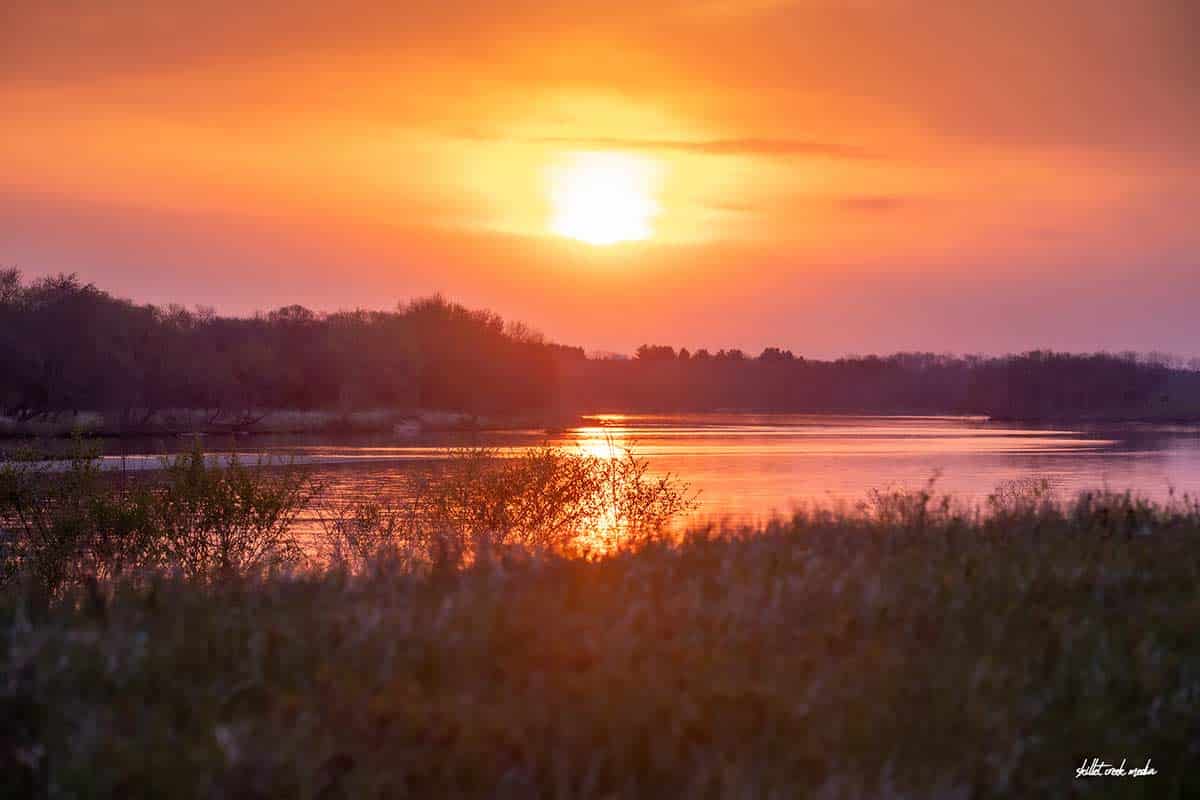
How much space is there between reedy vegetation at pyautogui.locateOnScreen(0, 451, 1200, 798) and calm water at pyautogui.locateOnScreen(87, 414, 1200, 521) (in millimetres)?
20769

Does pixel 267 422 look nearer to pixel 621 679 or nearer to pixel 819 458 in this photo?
pixel 819 458

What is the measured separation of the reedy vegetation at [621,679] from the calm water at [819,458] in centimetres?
2077

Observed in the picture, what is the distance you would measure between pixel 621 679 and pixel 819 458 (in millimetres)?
66251

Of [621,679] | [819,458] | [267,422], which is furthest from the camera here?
[267,422]

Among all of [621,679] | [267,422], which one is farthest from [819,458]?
[621,679]

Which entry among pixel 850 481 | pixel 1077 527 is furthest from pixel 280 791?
pixel 850 481

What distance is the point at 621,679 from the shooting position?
6020 mm

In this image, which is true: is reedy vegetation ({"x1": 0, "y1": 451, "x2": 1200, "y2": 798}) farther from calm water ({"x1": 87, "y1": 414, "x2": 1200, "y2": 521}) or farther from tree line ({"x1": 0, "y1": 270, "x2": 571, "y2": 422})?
tree line ({"x1": 0, "y1": 270, "x2": 571, "y2": 422})

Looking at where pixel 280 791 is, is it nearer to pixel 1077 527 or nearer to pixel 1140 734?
pixel 1140 734

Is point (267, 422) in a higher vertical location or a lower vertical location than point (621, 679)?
lower

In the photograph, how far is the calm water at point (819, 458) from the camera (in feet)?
154

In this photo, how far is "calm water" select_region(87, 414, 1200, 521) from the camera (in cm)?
4691

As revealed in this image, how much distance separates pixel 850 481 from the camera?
52250 mm

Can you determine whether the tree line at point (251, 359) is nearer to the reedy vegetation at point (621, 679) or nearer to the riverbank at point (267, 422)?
the riverbank at point (267, 422)
